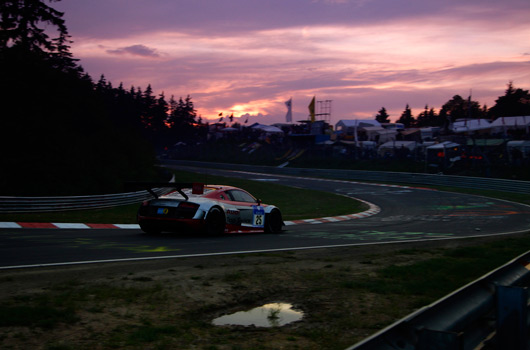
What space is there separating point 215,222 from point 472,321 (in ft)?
26.4

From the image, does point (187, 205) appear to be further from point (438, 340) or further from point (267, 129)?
point (267, 129)

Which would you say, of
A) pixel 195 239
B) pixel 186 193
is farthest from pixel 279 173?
pixel 195 239

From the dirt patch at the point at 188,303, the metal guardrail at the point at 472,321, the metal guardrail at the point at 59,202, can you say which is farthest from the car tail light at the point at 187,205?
the metal guardrail at the point at 59,202

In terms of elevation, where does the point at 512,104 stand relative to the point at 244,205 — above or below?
above

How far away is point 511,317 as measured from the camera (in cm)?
380

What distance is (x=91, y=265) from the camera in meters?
Result: 7.03

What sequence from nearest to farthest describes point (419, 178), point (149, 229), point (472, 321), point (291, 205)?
point (472, 321)
point (149, 229)
point (291, 205)
point (419, 178)

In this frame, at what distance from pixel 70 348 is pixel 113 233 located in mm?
7995

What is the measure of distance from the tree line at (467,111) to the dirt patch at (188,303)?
3319 inches

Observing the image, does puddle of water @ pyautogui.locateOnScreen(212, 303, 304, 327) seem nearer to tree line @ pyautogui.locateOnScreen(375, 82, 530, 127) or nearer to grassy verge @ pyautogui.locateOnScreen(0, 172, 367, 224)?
grassy verge @ pyautogui.locateOnScreen(0, 172, 367, 224)

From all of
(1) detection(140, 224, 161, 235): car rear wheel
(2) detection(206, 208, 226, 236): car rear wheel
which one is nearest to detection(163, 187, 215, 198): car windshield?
(2) detection(206, 208, 226, 236): car rear wheel

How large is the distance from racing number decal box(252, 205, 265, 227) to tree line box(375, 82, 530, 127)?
78661 mm

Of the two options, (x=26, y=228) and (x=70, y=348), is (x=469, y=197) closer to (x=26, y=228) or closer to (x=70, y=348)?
(x=26, y=228)

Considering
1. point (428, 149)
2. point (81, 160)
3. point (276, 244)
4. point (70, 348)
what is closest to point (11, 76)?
point (81, 160)
